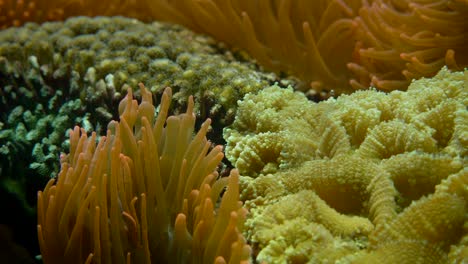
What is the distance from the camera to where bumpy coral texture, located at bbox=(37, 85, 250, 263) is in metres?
1.47

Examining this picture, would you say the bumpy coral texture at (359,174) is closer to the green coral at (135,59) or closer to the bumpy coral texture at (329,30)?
the green coral at (135,59)

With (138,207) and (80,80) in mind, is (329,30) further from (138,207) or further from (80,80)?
(138,207)

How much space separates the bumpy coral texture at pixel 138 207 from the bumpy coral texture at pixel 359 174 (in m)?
0.15

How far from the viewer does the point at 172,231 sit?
1652mm

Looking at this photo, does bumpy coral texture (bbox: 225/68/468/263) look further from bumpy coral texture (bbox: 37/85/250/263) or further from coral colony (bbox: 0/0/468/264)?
bumpy coral texture (bbox: 37/85/250/263)

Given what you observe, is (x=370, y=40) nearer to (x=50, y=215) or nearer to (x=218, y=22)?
(x=218, y=22)

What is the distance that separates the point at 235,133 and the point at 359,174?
0.61m

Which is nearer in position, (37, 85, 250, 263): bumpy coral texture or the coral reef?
(37, 85, 250, 263): bumpy coral texture

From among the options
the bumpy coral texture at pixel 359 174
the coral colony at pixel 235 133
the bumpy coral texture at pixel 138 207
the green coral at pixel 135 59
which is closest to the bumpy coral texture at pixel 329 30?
the coral colony at pixel 235 133

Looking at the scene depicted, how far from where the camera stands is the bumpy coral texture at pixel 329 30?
2301 millimetres

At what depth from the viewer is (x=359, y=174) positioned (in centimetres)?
158

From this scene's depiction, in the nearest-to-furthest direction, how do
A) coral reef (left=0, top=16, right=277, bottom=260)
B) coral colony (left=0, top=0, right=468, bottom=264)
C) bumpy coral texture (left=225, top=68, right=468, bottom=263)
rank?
bumpy coral texture (left=225, top=68, right=468, bottom=263), coral colony (left=0, top=0, right=468, bottom=264), coral reef (left=0, top=16, right=277, bottom=260)

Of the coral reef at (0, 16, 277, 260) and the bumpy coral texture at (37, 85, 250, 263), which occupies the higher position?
the coral reef at (0, 16, 277, 260)

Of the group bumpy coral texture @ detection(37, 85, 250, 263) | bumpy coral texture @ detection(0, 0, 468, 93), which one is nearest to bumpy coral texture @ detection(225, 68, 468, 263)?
bumpy coral texture @ detection(37, 85, 250, 263)
